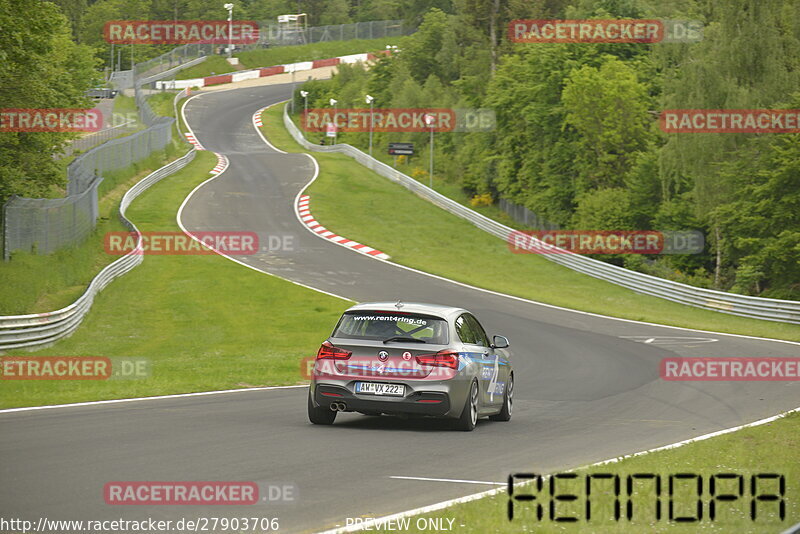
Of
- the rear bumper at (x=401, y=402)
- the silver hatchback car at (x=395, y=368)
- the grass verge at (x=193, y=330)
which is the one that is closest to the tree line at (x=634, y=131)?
the grass verge at (x=193, y=330)

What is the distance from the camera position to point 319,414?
503 inches

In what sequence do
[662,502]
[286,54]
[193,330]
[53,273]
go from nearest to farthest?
[662,502]
[193,330]
[53,273]
[286,54]

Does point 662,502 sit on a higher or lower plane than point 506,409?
higher

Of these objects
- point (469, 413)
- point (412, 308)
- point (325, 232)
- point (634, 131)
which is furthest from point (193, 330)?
point (634, 131)

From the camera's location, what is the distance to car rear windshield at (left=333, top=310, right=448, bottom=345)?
41.3ft

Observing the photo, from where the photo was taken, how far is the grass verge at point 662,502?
739cm

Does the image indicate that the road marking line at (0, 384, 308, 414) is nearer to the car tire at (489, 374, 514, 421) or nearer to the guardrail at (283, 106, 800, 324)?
the car tire at (489, 374, 514, 421)

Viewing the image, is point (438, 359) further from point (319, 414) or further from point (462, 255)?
point (462, 255)

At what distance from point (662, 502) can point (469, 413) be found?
455cm

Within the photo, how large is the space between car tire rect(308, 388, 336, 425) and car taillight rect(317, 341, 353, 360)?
535 mm

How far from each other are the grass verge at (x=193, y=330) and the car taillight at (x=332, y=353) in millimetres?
4192

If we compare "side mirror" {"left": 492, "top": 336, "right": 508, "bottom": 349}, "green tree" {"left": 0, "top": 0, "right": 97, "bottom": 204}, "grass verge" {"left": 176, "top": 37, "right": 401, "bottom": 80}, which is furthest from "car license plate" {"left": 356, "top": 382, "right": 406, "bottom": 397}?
"grass verge" {"left": 176, "top": 37, "right": 401, "bottom": 80}

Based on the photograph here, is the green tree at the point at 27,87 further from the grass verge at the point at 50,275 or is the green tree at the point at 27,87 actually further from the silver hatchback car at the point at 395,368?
the silver hatchback car at the point at 395,368

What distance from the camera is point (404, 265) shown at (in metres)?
42.9
